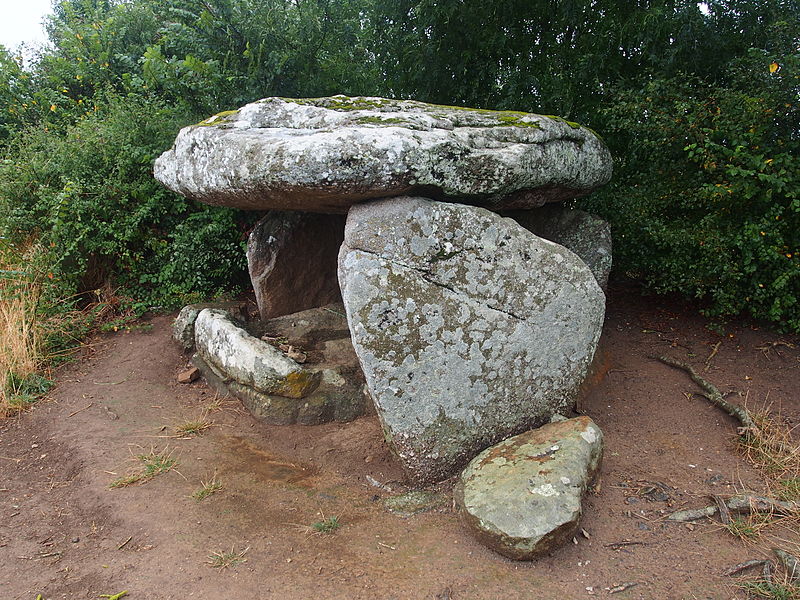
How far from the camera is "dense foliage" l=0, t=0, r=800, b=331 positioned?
4402 mm

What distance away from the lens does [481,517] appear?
Answer: 8.98 ft

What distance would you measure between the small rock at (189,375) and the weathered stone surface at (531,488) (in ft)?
8.67

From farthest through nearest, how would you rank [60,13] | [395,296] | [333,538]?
1. [60,13]
2. [395,296]
3. [333,538]

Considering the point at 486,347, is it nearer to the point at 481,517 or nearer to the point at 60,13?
the point at 481,517

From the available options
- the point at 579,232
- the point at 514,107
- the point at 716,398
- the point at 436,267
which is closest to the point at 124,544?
the point at 436,267

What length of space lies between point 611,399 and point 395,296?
1910 millimetres

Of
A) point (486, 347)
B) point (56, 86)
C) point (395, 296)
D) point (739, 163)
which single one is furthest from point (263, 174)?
point (56, 86)

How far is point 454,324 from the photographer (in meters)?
3.40

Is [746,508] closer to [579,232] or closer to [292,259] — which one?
[579,232]

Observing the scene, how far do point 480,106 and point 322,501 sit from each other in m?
4.50

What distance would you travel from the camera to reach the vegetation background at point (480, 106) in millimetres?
4414

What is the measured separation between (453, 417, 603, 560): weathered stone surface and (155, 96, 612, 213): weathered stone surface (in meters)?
1.54

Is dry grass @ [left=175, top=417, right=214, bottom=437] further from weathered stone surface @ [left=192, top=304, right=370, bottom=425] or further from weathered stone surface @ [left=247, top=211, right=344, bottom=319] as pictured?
weathered stone surface @ [left=247, top=211, right=344, bottom=319]

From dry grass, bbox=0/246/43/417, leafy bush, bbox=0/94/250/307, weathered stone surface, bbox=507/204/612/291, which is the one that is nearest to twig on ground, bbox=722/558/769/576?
weathered stone surface, bbox=507/204/612/291
